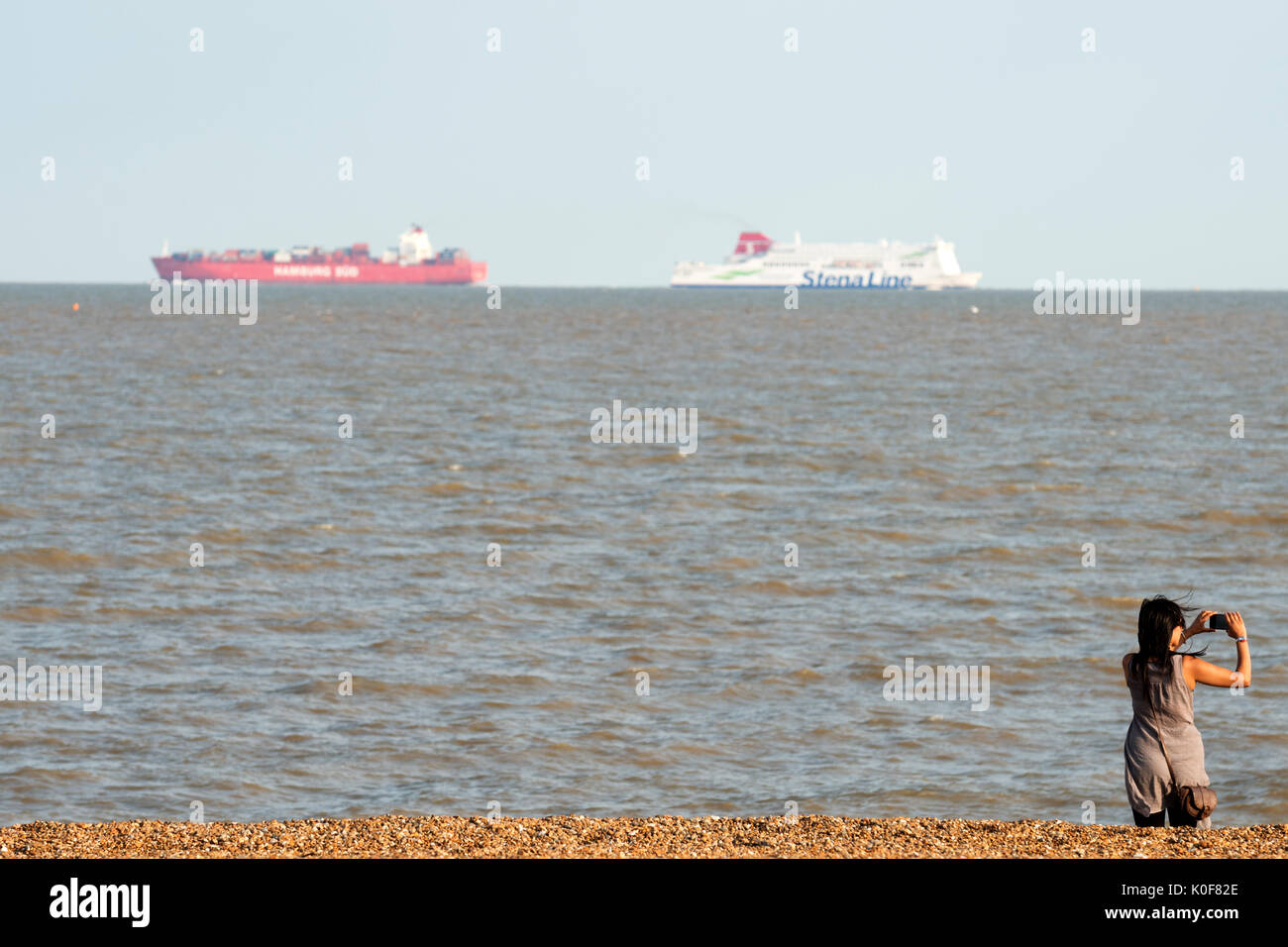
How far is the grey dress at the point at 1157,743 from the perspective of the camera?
7.31m

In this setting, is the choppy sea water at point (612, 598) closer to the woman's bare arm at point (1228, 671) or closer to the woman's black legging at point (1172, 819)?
the woman's black legging at point (1172, 819)

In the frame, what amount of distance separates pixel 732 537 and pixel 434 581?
4617mm

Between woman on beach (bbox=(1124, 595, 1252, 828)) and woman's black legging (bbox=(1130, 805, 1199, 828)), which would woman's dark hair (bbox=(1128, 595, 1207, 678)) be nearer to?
woman on beach (bbox=(1124, 595, 1252, 828))

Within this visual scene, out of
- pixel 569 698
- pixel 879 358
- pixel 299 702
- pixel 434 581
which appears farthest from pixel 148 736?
pixel 879 358

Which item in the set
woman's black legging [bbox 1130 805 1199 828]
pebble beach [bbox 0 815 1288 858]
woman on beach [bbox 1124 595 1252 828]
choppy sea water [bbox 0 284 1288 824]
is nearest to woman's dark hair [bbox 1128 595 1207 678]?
woman on beach [bbox 1124 595 1252 828]

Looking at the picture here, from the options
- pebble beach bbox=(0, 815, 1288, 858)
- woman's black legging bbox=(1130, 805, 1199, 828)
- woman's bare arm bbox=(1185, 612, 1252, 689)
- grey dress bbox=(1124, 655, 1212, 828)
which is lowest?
pebble beach bbox=(0, 815, 1288, 858)

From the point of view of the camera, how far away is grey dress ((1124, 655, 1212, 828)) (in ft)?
24.0

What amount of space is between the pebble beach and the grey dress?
175 mm

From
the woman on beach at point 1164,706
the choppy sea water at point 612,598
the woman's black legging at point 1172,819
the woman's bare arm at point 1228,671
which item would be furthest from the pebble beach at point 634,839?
the choppy sea water at point 612,598

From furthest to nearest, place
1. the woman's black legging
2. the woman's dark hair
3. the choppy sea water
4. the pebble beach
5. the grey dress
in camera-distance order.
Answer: the choppy sea water → the woman's black legging → the grey dress → the woman's dark hair → the pebble beach

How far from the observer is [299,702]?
1381 centimetres
